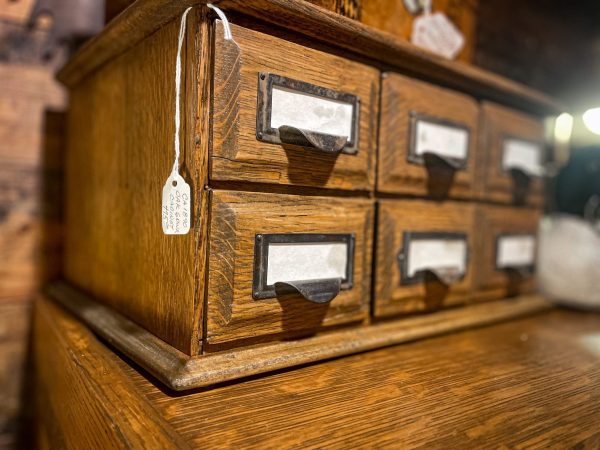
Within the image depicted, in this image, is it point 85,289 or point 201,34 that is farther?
point 85,289

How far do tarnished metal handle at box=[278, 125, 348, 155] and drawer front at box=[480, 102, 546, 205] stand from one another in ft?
1.39

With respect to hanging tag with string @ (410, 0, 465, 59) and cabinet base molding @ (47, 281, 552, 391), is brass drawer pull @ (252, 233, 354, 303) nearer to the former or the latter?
cabinet base molding @ (47, 281, 552, 391)

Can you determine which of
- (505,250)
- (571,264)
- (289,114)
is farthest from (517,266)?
(289,114)

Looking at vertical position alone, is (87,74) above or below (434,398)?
above

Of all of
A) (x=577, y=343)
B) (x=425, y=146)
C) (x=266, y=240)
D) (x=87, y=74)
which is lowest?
(x=577, y=343)

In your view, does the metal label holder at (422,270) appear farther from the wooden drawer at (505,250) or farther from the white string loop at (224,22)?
the white string loop at (224,22)

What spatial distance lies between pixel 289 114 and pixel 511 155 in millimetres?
586

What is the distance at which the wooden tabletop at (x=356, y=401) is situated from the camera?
1.49ft

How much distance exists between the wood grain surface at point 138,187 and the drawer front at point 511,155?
0.61 meters

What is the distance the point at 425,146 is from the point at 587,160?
746mm

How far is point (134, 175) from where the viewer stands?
69cm

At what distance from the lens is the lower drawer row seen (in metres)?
0.58

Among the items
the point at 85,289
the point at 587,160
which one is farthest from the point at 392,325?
the point at 587,160

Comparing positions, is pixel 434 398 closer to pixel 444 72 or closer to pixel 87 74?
pixel 444 72
